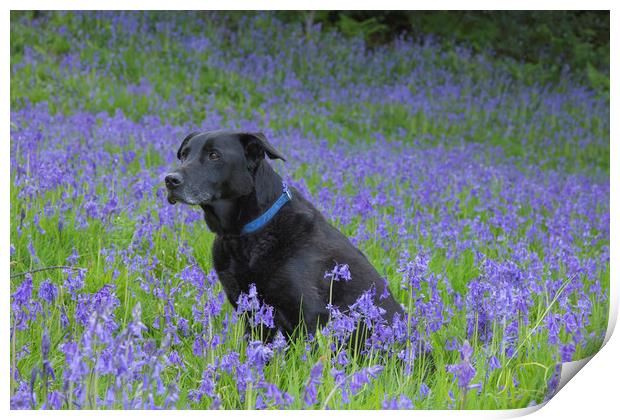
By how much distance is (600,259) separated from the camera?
5223 mm

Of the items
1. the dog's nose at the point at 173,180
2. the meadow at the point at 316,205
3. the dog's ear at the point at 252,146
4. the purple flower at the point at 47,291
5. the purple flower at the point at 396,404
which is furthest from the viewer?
the dog's ear at the point at 252,146

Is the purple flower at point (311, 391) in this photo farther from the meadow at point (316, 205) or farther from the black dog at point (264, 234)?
the black dog at point (264, 234)

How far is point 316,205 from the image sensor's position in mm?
5387

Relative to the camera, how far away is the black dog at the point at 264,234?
10.5 feet

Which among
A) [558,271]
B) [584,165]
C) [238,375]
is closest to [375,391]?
[238,375]

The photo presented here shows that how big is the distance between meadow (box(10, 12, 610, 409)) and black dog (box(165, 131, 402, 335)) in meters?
0.16

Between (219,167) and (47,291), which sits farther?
(219,167)

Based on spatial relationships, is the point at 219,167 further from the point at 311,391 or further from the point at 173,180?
the point at 311,391

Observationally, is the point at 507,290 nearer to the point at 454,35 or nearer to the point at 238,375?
the point at 238,375

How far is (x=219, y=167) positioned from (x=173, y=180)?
0.23 meters

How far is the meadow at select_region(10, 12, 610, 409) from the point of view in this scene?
8.59 ft

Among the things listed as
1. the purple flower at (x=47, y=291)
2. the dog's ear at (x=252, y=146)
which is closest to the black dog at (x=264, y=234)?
the dog's ear at (x=252, y=146)

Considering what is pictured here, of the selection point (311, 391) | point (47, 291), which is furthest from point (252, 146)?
point (311, 391)

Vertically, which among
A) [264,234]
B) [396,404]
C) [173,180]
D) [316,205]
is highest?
[173,180]
